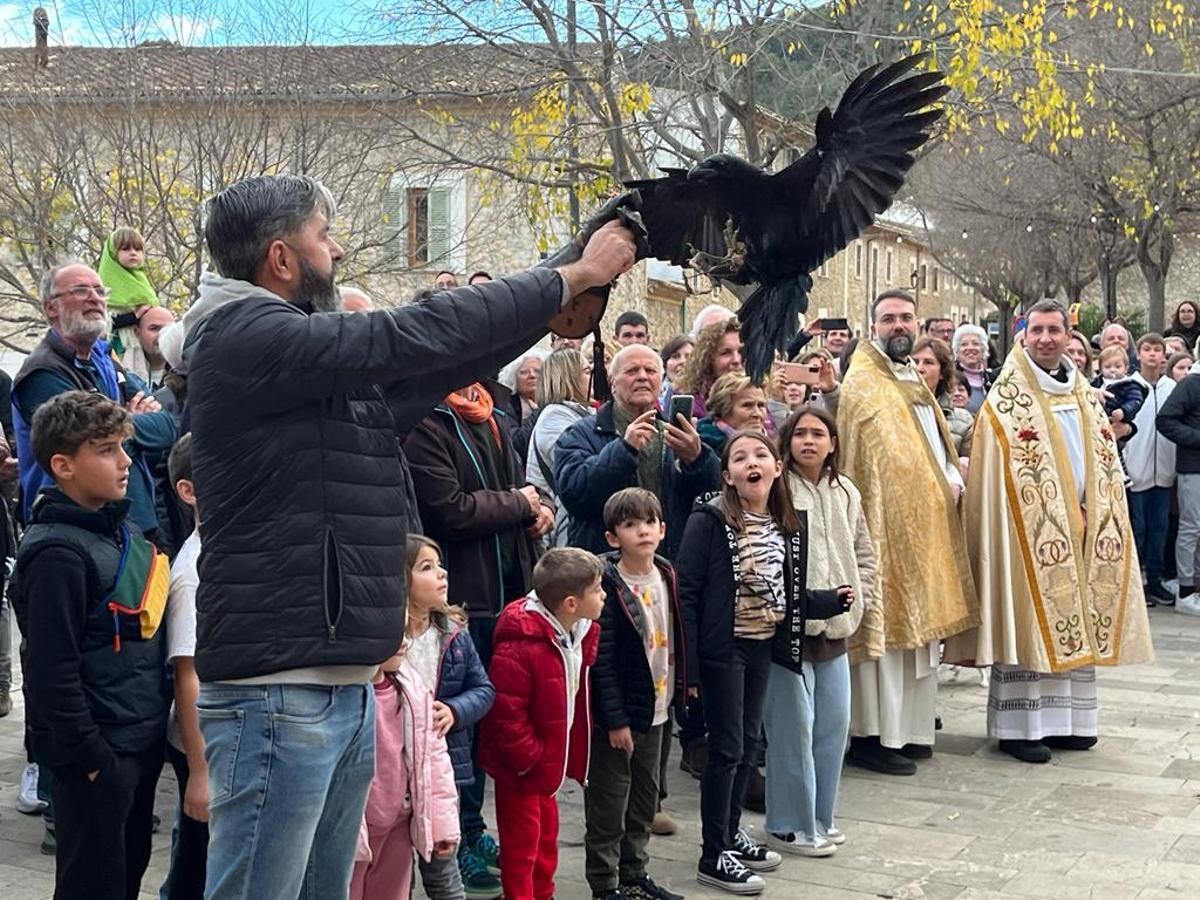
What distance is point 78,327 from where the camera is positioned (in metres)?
5.68

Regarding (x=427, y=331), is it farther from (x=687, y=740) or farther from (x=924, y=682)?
(x=924, y=682)

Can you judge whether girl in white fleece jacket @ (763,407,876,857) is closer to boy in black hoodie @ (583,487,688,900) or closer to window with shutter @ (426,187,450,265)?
boy in black hoodie @ (583,487,688,900)

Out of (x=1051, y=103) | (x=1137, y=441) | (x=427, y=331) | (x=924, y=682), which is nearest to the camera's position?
(x=427, y=331)

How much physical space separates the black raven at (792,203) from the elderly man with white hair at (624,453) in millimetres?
1924

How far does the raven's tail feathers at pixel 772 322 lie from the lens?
151 inches

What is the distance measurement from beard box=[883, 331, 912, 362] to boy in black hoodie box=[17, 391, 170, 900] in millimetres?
4096

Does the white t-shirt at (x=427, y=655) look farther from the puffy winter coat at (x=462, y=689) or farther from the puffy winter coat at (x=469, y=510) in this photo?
the puffy winter coat at (x=469, y=510)

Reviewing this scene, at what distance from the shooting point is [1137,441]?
12.1m

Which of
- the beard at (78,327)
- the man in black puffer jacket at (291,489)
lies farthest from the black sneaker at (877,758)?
the man in black puffer jacket at (291,489)

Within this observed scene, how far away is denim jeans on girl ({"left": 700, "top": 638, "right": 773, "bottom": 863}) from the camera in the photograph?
17.7 ft

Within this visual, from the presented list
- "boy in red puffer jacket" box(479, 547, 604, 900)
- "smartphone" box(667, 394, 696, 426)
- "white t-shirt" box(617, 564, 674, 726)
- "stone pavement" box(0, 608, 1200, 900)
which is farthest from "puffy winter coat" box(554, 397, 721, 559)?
"stone pavement" box(0, 608, 1200, 900)

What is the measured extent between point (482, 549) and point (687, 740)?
1.76m

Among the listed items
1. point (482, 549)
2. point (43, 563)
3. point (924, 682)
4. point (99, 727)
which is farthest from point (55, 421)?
point (924, 682)

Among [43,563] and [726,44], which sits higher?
[726,44]
